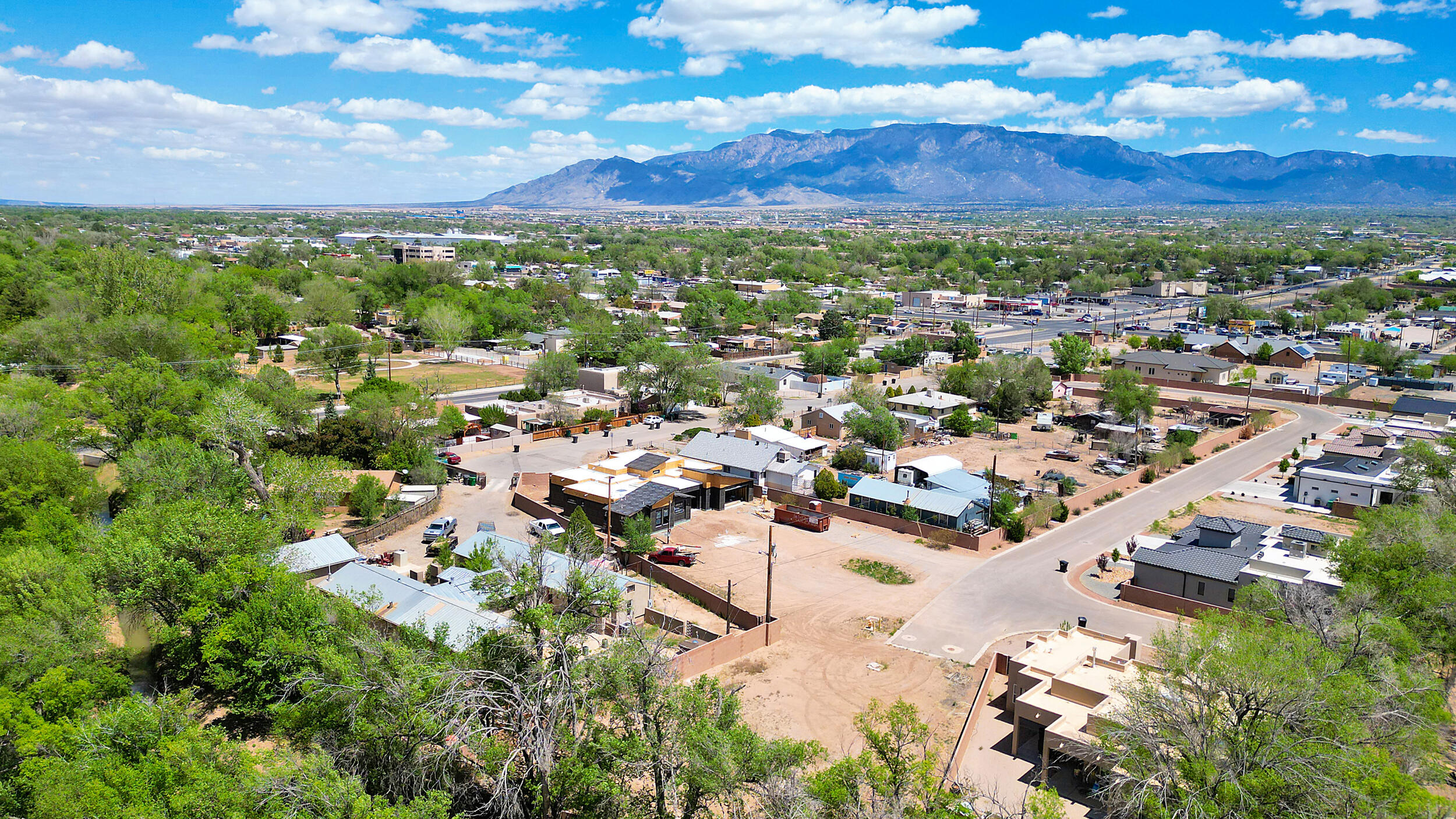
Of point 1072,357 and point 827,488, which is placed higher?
point 1072,357

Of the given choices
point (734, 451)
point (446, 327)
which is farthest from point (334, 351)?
point (734, 451)

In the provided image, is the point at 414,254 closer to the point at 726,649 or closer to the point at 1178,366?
the point at 1178,366

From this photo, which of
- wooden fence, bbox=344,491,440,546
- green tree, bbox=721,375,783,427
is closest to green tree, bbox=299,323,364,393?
wooden fence, bbox=344,491,440,546

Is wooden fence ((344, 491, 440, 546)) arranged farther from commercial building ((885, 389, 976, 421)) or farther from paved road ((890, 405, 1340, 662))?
commercial building ((885, 389, 976, 421))

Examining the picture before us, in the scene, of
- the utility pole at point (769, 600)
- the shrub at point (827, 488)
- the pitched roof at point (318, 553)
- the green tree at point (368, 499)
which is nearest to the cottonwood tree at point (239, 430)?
the green tree at point (368, 499)

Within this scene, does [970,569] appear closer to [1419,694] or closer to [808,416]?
[1419,694]

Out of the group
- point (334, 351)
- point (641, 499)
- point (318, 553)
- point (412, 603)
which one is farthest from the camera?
point (334, 351)

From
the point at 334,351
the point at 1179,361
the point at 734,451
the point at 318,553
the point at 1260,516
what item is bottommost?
the point at 1260,516

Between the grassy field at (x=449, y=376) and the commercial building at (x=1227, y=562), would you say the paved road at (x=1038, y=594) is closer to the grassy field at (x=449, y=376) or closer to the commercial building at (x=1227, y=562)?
the commercial building at (x=1227, y=562)
